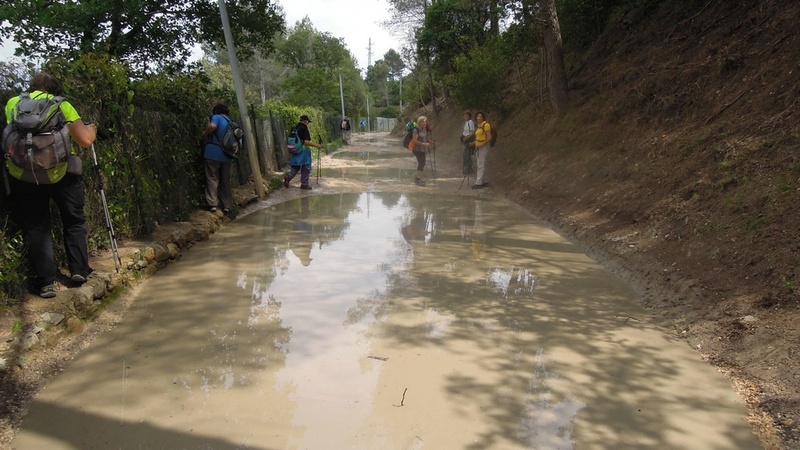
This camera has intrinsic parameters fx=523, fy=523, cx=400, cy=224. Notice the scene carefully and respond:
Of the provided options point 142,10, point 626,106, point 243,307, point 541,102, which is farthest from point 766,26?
point 142,10

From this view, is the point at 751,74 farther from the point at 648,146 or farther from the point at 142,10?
the point at 142,10

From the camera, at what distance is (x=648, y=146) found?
27.4ft

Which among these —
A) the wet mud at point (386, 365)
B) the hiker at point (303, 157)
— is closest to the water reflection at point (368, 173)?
the hiker at point (303, 157)

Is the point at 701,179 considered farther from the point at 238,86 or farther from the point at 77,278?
the point at 238,86

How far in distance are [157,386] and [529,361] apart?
8.51ft

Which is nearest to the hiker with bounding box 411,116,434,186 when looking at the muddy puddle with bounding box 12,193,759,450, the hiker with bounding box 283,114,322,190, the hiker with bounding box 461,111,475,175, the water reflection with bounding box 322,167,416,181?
the water reflection with bounding box 322,167,416,181

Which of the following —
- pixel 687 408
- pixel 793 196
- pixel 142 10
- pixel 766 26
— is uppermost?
pixel 142 10

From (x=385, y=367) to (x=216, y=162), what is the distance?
18.1ft

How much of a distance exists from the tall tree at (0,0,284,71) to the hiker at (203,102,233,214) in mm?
3882

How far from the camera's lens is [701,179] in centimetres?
638

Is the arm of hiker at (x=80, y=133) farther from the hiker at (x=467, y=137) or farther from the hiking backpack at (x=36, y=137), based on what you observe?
the hiker at (x=467, y=137)

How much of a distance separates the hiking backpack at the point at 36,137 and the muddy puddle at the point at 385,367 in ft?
4.63

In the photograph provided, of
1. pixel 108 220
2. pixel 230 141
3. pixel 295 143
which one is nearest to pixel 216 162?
pixel 230 141

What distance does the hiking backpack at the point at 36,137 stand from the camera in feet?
12.6
